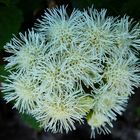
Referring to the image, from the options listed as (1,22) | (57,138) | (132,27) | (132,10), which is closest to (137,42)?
(132,27)

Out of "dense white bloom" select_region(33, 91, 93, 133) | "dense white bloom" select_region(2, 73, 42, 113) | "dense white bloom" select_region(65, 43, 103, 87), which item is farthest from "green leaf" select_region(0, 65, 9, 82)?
"dense white bloom" select_region(65, 43, 103, 87)

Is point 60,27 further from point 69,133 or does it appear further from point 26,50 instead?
point 69,133

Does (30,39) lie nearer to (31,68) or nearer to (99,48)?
(31,68)

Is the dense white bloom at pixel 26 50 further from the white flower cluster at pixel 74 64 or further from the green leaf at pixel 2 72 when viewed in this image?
the green leaf at pixel 2 72

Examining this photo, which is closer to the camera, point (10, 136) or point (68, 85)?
point (68, 85)

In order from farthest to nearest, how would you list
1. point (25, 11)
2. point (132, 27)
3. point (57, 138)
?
point (57, 138) < point (25, 11) < point (132, 27)

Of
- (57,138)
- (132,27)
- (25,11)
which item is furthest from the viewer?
(57,138)

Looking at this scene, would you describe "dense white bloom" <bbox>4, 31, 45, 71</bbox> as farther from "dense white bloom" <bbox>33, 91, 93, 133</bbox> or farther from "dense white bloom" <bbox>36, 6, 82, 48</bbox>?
"dense white bloom" <bbox>33, 91, 93, 133</bbox>

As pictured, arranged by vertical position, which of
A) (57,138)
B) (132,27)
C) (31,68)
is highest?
(132,27)

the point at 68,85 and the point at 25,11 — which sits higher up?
the point at 25,11
